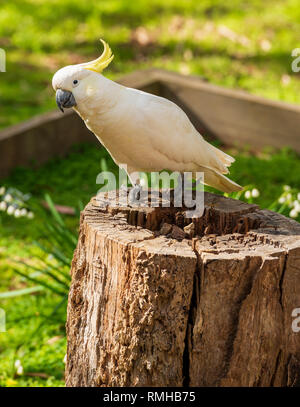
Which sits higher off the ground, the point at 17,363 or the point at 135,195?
the point at 135,195

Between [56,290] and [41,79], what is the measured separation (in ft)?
11.5

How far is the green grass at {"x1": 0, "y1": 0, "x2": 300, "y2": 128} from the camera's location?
6.11 meters

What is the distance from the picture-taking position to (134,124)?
254 centimetres

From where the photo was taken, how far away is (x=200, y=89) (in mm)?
5141

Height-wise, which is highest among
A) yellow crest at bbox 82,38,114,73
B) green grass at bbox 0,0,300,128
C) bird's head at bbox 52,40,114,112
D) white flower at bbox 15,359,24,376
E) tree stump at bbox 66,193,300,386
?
green grass at bbox 0,0,300,128

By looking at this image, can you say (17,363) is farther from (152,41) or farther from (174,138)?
(152,41)

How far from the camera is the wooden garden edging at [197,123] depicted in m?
4.75

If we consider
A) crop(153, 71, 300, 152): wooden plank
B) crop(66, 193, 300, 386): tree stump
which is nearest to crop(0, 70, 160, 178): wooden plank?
crop(153, 71, 300, 152): wooden plank

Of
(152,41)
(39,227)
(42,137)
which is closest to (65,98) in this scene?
(39,227)

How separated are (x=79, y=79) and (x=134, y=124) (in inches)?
11.1

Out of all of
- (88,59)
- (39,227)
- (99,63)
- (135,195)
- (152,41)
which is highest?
(152,41)

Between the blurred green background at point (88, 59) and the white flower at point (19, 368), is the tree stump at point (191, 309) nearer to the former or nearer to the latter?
the white flower at point (19, 368)

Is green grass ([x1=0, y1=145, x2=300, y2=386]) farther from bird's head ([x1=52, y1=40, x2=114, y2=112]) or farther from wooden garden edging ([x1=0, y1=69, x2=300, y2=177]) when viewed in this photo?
bird's head ([x1=52, y1=40, x2=114, y2=112])

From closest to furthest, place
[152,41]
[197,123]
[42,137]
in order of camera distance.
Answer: [42,137]
[197,123]
[152,41]
